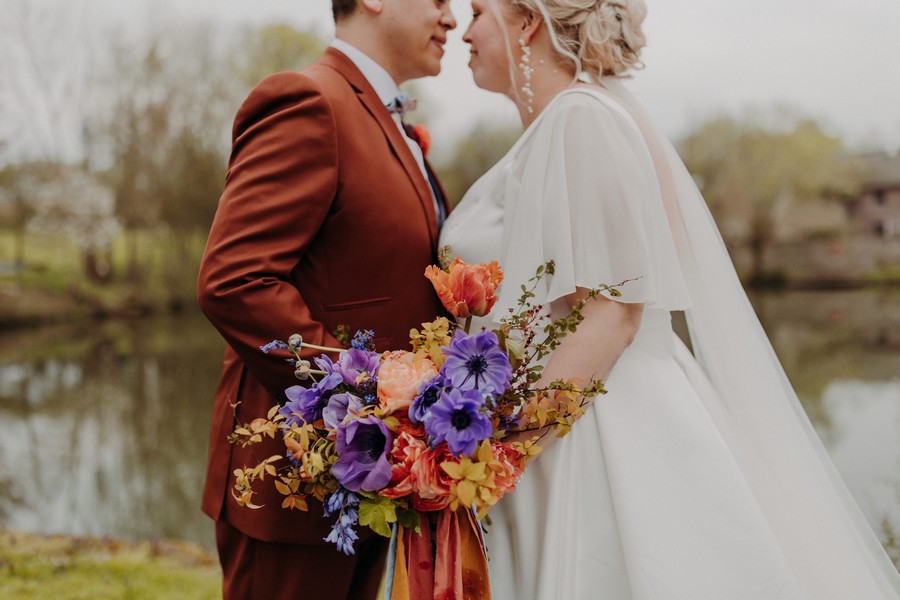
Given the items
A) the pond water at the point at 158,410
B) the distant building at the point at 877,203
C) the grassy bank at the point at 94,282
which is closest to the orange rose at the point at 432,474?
the pond water at the point at 158,410

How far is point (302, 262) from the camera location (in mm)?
2064

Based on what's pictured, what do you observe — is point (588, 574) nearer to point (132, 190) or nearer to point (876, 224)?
point (876, 224)

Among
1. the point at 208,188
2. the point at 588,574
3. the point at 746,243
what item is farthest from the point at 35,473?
the point at 746,243

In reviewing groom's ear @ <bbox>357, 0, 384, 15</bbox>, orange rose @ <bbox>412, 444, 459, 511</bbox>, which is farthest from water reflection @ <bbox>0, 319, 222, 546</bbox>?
orange rose @ <bbox>412, 444, 459, 511</bbox>

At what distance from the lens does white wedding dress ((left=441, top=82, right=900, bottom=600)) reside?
70.2 inches

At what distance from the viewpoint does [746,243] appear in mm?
16703

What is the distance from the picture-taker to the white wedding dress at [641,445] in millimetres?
1783

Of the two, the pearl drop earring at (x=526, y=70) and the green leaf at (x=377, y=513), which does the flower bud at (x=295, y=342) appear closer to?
the green leaf at (x=377, y=513)

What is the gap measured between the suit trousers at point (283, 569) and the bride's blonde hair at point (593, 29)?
4.91 feet

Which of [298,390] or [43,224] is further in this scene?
[43,224]

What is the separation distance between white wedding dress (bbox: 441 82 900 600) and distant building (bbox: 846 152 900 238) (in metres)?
14.5

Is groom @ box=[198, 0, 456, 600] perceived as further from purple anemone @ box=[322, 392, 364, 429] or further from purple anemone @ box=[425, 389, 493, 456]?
purple anemone @ box=[425, 389, 493, 456]

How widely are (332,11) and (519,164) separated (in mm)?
968

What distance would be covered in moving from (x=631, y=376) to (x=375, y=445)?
78 cm
